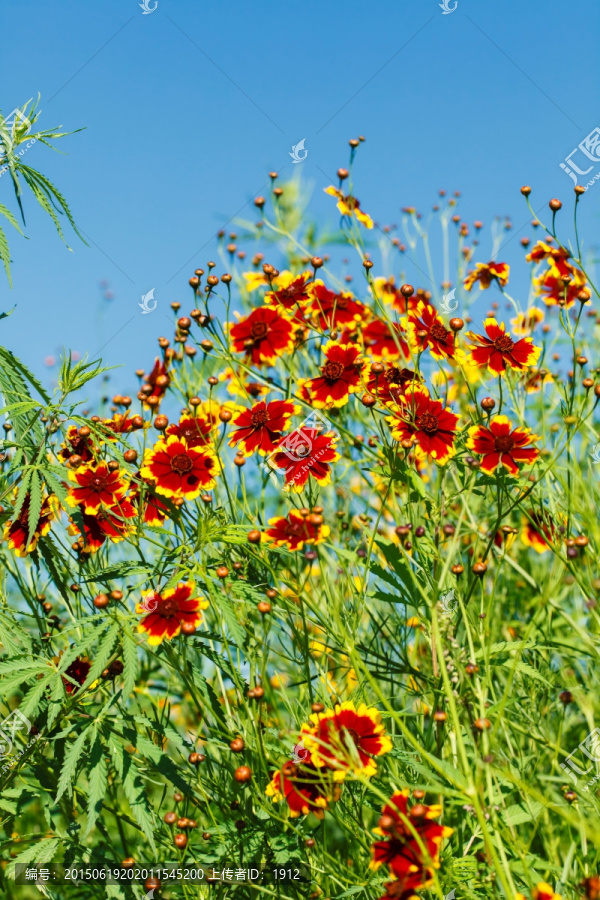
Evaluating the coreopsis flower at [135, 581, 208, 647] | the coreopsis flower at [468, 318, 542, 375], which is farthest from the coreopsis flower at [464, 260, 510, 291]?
the coreopsis flower at [135, 581, 208, 647]

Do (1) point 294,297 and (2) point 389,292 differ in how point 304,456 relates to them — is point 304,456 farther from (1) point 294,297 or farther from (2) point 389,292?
(2) point 389,292

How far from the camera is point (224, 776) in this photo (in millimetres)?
1631

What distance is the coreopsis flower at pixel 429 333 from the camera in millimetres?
1681

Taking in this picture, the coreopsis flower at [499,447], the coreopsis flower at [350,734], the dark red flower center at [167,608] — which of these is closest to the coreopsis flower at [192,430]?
the dark red flower center at [167,608]

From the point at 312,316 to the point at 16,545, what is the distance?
1090mm

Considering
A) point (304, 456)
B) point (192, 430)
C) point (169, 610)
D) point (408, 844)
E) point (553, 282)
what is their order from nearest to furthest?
point (408, 844)
point (169, 610)
point (304, 456)
point (192, 430)
point (553, 282)

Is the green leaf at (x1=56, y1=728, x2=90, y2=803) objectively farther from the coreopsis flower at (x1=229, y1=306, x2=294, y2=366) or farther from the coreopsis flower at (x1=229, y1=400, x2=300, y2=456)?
the coreopsis flower at (x1=229, y1=306, x2=294, y2=366)

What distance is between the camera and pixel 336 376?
5.91ft

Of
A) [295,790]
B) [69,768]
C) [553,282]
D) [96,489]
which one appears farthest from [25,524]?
[553,282]

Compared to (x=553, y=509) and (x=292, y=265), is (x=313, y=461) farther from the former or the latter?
(x=292, y=265)

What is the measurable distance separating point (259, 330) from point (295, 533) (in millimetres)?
752

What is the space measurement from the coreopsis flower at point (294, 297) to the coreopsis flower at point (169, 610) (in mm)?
908

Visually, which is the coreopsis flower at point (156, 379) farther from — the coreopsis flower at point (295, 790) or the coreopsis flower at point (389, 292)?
the coreopsis flower at point (295, 790)

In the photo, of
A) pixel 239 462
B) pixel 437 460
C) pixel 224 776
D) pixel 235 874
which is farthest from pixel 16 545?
pixel 437 460
